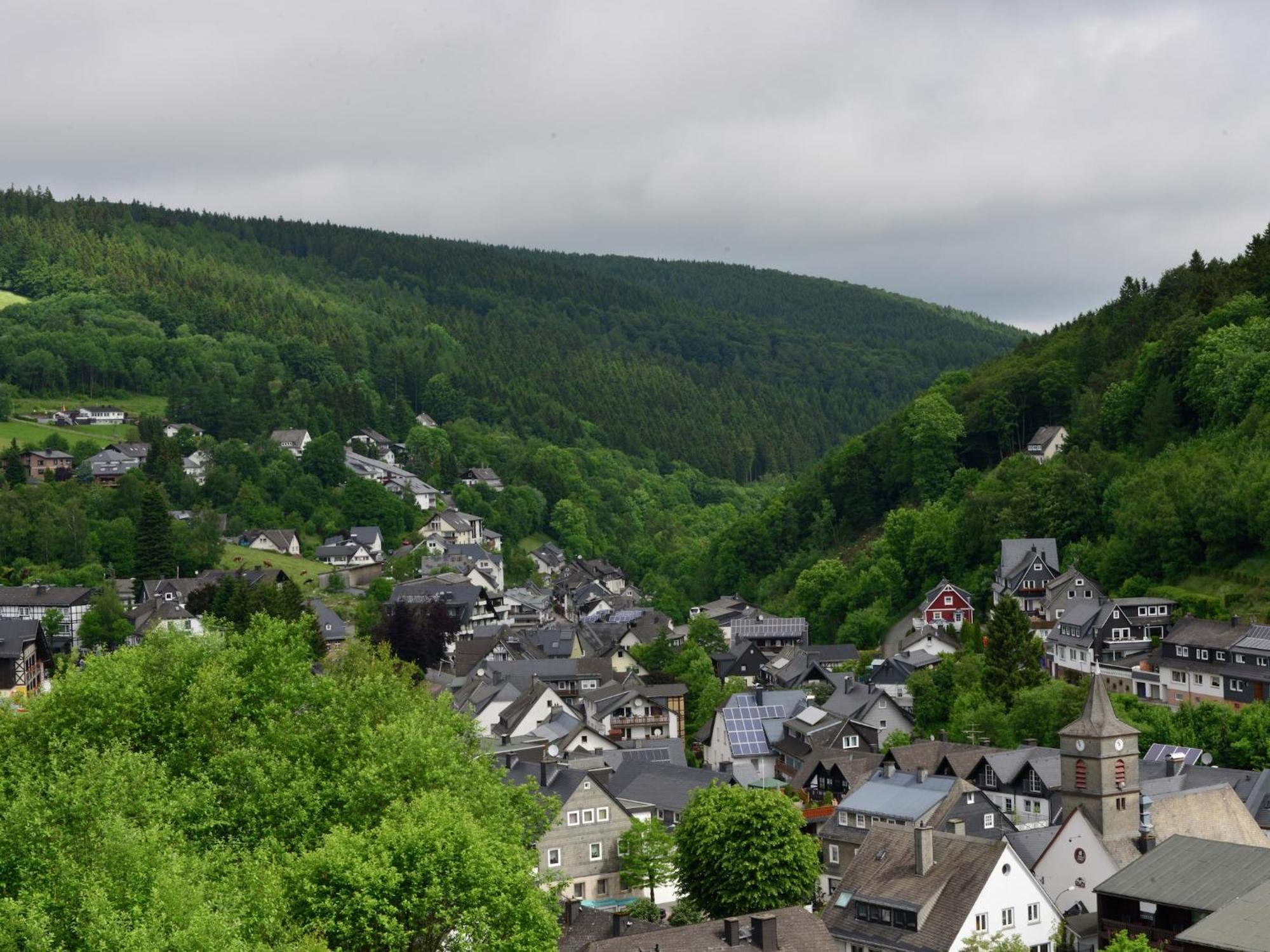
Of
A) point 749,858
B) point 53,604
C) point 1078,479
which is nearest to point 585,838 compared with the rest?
point 749,858

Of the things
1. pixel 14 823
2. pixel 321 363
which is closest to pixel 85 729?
pixel 14 823

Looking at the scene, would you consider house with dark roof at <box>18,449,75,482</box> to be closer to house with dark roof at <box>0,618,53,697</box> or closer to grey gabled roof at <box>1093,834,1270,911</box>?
house with dark roof at <box>0,618,53,697</box>

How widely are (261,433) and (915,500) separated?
72.7 meters

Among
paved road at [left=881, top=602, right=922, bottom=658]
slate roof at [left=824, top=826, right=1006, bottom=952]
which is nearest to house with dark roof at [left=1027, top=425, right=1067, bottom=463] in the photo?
paved road at [left=881, top=602, right=922, bottom=658]

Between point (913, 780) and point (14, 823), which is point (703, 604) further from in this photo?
point (14, 823)

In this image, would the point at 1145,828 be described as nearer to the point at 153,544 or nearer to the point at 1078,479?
the point at 1078,479

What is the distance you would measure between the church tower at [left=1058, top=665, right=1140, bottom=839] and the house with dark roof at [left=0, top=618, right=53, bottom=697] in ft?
183

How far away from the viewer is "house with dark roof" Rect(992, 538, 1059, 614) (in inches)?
3391

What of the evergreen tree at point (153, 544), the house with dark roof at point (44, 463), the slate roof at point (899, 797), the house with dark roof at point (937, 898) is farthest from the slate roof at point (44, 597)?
the house with dark roof at point (937, 898)

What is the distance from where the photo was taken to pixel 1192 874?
143 ft

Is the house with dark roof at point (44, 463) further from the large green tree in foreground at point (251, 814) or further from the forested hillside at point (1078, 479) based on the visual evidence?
the large green tree in foreground at point (251, 814)

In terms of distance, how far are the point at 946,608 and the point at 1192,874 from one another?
46640mm

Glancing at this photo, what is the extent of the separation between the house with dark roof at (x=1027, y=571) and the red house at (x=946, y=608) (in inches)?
64.2

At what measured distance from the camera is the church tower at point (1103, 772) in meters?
48.2
